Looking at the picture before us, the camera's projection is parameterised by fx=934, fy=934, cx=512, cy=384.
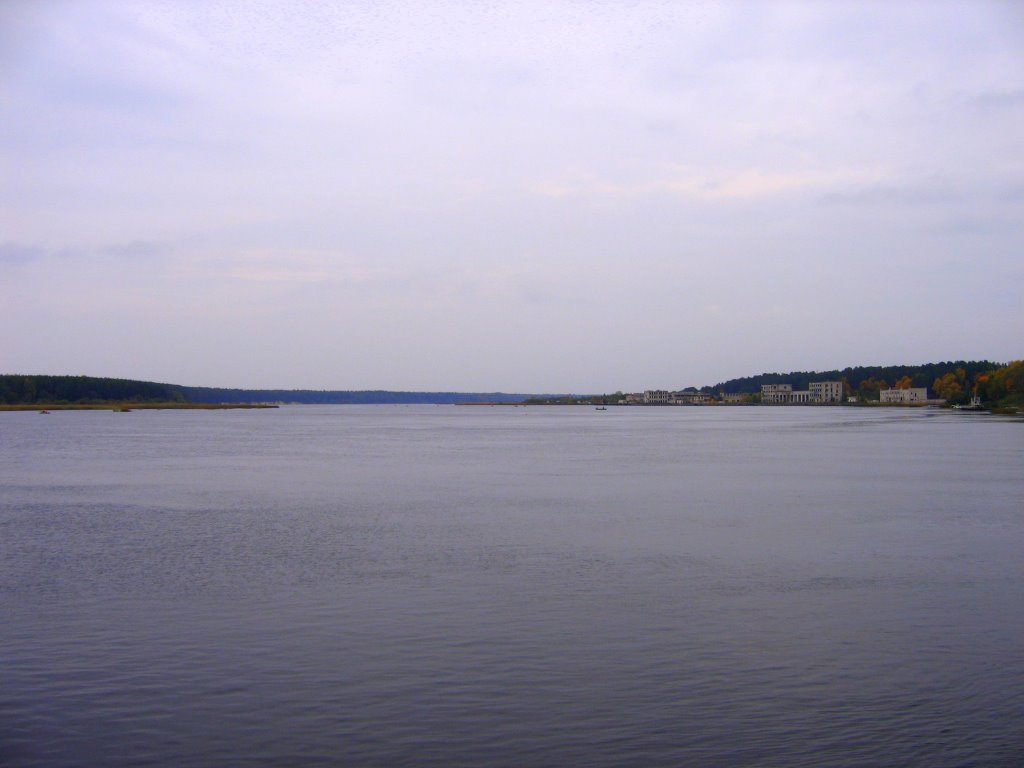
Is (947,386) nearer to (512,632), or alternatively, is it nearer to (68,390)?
(68,390)

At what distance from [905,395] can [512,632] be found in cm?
18402

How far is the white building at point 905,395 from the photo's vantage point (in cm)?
17362

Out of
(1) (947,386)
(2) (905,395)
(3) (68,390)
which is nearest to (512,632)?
(3) (68,390)

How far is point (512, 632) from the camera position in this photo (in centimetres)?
1039

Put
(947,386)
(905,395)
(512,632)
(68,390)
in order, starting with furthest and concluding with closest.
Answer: (905,395) → (947,386) → (68,390) → (512,632)

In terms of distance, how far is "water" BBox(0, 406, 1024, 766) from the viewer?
7.43 m

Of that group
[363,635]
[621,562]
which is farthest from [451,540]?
[363,635]

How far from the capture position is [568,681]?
8.70m

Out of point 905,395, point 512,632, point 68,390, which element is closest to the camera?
point 512,632

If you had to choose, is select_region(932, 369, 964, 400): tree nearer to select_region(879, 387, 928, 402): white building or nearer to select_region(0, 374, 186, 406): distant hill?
select_region(879, 387, 928, 402): white building

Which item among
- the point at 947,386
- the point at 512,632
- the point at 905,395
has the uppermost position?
the point at 947,386

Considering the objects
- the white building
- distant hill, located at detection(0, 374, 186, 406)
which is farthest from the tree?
distant hill, located at detection(0, 374, 186, 406)

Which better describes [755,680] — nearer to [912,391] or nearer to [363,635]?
[363,635]

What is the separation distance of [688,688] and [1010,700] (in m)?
2.80
